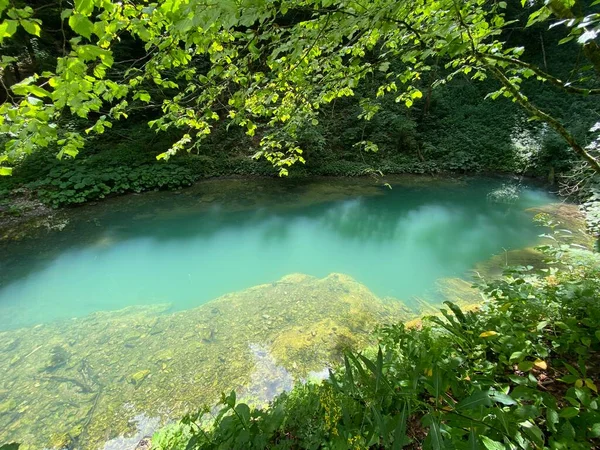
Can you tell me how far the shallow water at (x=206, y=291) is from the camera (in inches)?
119

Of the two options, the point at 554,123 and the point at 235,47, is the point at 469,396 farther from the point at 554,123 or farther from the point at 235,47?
the point at 235,47

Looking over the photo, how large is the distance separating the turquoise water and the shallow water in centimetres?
4

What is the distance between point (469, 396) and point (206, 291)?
4630mm

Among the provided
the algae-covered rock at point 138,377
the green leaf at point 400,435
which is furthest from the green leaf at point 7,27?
the algae-covered rock at point 138,377

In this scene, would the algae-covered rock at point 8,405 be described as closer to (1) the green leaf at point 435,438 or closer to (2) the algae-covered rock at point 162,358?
(2) the algae-covered rock at point 162,358

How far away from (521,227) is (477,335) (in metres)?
6.84

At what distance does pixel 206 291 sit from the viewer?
5.14 meters

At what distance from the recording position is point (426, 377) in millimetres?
1490

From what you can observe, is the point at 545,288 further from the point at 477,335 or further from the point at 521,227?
the point at 521,227

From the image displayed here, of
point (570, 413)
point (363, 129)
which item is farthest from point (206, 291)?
point (570, 413)

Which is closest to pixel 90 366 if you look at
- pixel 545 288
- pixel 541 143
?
pixel 545 288

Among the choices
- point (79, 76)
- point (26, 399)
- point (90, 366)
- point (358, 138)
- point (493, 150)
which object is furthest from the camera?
point (358, 138)

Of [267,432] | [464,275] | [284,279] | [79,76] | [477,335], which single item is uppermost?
[79,76]

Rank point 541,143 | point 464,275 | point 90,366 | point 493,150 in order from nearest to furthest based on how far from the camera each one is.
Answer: point 90,366 < point 464,275 < point 541,143 < point 493,150
